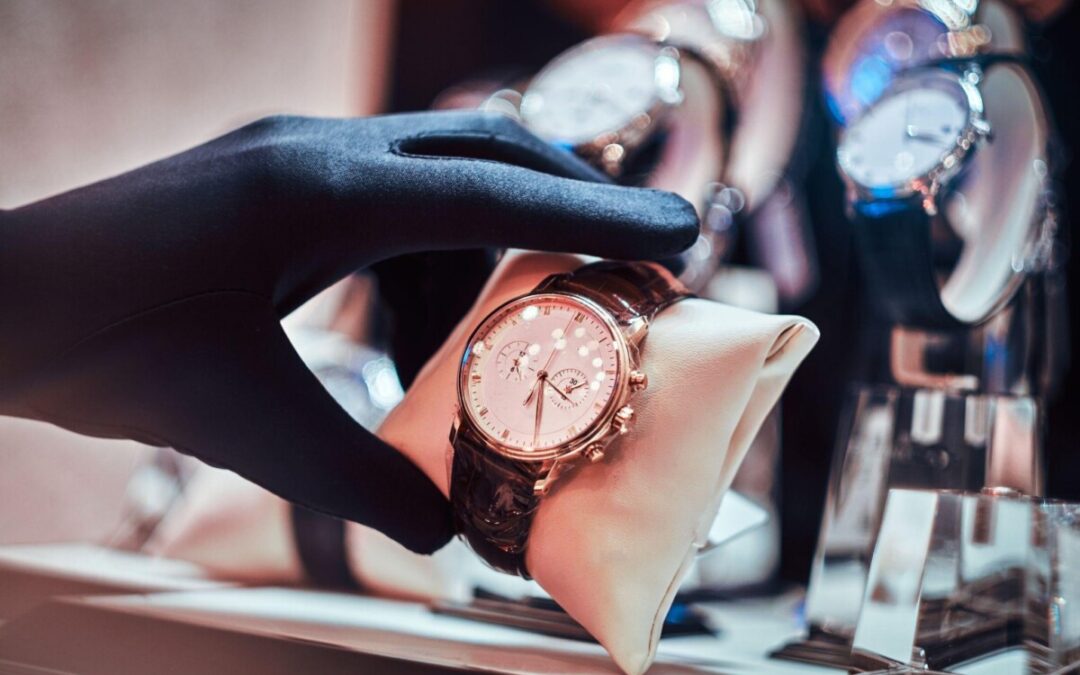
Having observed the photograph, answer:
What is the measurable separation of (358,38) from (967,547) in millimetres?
1233

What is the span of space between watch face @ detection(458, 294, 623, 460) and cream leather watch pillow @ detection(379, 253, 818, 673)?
0.03 meters

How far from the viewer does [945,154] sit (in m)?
0.78

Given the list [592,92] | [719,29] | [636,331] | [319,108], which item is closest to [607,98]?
[592,92]

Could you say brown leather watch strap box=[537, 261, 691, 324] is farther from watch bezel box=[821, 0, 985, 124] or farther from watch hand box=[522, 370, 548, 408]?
watch bezel box=[821, 0, 985, 124]

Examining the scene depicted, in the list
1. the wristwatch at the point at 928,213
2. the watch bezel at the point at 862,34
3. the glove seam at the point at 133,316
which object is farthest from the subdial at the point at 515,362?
the watch bezel at the point at 862,34

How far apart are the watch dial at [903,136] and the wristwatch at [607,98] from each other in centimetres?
22

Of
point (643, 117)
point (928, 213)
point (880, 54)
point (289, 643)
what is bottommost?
point (289, 643)

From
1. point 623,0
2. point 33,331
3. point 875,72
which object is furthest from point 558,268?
point 623,0

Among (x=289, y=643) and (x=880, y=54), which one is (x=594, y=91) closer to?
(x=880, y=54)

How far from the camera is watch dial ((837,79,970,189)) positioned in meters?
0.79

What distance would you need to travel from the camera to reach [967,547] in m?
0.70

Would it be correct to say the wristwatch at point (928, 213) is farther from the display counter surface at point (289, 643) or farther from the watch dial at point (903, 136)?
the display counter surface at point (289, 643)

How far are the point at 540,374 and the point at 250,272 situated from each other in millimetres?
198

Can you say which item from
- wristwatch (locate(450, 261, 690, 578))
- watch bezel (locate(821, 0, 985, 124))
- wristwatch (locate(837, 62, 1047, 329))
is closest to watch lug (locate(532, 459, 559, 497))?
wristwatch (locate(450, 261, 690, 578))
